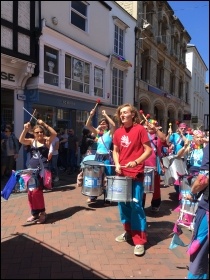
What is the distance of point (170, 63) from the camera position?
23656 mm

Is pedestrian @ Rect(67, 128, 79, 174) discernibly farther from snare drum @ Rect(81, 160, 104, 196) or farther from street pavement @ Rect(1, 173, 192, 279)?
snare drum @ Rect(81, 160, 104, 196)

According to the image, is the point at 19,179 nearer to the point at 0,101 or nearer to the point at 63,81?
the point at 0,101

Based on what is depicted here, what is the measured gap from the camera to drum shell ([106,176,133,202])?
336 cm

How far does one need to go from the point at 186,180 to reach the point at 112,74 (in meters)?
11.9

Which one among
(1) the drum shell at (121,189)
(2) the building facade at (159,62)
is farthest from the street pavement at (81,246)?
(2) the building facade at (159,62)

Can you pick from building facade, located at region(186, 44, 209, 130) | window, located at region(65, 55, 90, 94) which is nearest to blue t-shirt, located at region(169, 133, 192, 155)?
window, located at region(65, 55, 90, 94)

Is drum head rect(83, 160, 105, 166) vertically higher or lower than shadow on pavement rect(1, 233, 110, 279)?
higher

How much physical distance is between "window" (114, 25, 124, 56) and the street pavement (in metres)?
11.1

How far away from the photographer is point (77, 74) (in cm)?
1216

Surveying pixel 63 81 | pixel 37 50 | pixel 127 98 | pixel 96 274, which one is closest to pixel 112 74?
pixel 127 98

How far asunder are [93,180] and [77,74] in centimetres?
815

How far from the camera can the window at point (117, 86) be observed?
15062 mm

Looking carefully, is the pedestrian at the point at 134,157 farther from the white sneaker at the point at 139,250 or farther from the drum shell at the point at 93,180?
the drum shell at the point at 93,180

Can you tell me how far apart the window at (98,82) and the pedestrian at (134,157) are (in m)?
10.1
